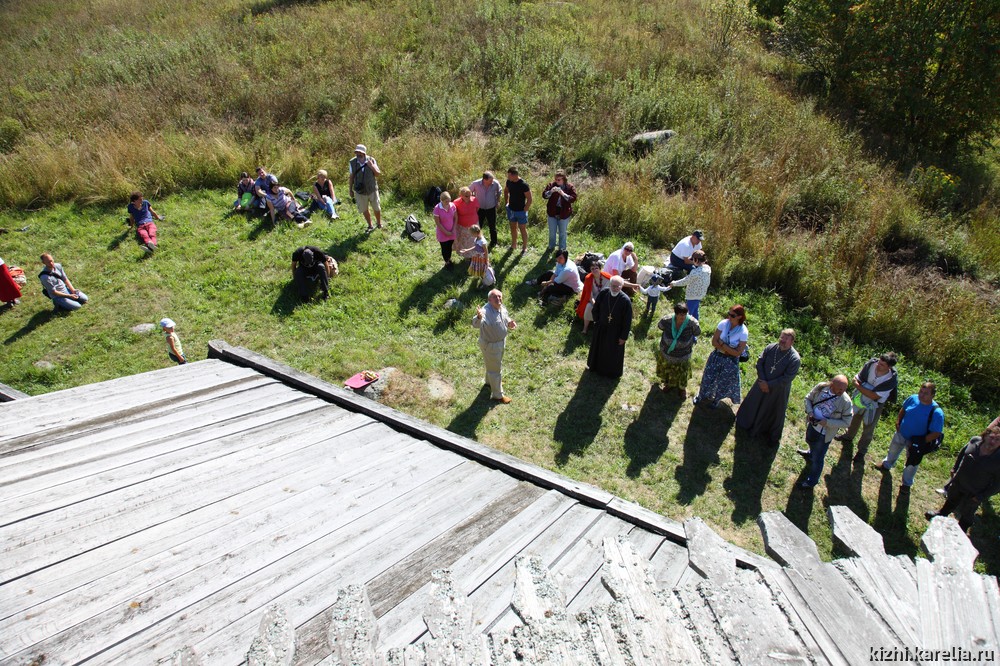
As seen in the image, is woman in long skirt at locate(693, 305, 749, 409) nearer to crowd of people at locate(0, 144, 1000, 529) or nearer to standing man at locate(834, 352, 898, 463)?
crowd of people at locate(0, 144, 1000, 529)

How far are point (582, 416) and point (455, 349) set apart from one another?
2.51m

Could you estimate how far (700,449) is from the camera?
25.9 feet

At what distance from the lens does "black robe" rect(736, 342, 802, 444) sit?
24.1 ft

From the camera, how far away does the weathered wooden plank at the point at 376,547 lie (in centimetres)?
266

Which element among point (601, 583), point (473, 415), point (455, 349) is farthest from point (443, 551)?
point (455, 349)

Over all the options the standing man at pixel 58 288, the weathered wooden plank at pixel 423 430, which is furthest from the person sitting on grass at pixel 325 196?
the weathered wooden plank at pixel 423 430

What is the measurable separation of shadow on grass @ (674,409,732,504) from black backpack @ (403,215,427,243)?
6.90m

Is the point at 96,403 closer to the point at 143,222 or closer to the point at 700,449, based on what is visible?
the point at 700,449

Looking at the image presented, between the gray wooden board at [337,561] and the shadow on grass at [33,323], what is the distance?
9.80 m

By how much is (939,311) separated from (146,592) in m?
12.0

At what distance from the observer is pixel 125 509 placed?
3.34 m

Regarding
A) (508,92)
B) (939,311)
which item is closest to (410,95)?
(508,92)

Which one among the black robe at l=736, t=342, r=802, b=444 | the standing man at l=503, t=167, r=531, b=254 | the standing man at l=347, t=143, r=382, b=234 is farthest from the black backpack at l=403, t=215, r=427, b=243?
the black robe at l=736, t=342, r=802, b=444

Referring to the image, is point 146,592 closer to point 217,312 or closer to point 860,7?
point 217,312
